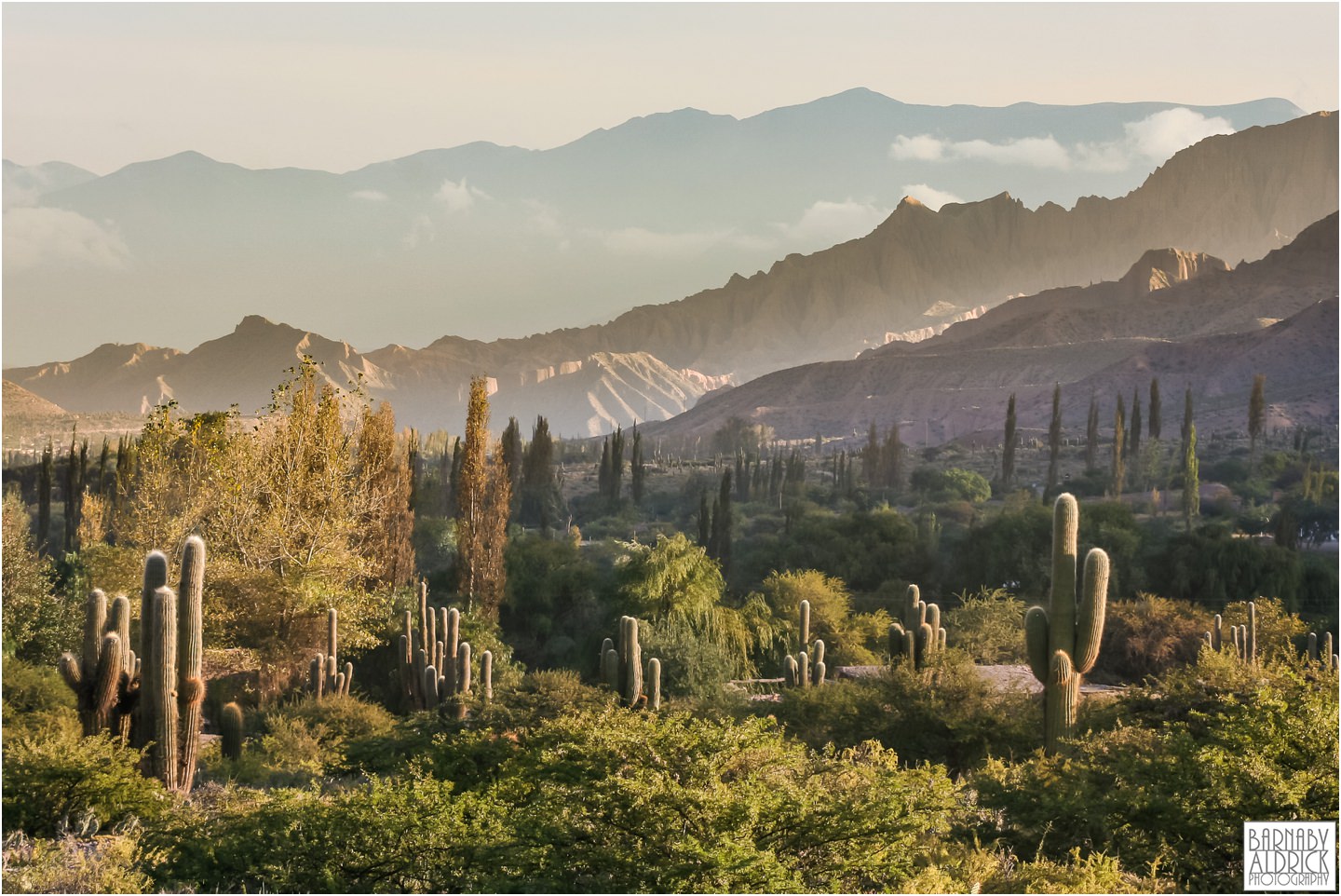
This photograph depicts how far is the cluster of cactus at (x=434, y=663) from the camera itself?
2461 cm

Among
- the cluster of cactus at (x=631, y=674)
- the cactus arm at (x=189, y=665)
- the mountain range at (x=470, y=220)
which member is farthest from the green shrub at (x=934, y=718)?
the mountain range at (x=470, y=220)

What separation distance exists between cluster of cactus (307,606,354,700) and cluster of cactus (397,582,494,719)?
138 cm

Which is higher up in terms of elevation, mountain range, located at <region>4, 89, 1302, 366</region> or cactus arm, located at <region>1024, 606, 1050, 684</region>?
mountain range, located at <region>4, 89, 1302, 366</region>

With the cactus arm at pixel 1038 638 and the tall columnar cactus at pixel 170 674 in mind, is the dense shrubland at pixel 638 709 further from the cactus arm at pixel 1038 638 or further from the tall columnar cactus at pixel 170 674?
the cactus arm at pixel 1038 638

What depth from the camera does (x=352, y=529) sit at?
98.6ft

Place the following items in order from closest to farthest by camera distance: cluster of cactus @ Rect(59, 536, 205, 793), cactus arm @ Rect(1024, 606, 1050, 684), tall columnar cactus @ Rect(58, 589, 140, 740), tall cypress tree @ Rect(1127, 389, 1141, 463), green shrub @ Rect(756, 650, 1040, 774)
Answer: cluster of cactus @ Rect(59, 536, 205, 793)
tall columnar cactus @ Rect(58, 589, 140, 740)
cactus arm @ Rect(1024, 606, 1050, 684)
green shrub @ Rect(756, 650, 1040, 774)
tall cypress tree @ Rect(1127, 389, 1141, 463)

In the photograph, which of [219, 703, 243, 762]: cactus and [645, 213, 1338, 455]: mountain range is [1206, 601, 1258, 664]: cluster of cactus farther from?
[645, 213, 1338, 455]: mountain range

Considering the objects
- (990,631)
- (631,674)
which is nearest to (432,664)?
(631,674)

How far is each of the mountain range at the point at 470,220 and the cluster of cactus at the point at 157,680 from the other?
45158mm

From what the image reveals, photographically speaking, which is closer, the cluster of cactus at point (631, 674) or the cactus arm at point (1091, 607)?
the cactus arm at point (1091, 607)

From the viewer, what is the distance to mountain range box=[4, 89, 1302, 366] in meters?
79.1

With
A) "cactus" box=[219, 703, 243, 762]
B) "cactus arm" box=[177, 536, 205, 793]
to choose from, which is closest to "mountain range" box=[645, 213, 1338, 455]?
"cactus" box=[219, 703, 243, 762]

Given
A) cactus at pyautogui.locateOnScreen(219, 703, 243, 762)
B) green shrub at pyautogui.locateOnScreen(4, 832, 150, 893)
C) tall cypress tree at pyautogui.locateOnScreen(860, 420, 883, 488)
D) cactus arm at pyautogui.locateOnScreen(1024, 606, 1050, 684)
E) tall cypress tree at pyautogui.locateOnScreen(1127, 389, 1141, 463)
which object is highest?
tall cypress tree at pyautogui.locateOnScreen(1127, 389, 1141, 463)

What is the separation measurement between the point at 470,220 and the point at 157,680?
96.7 m
